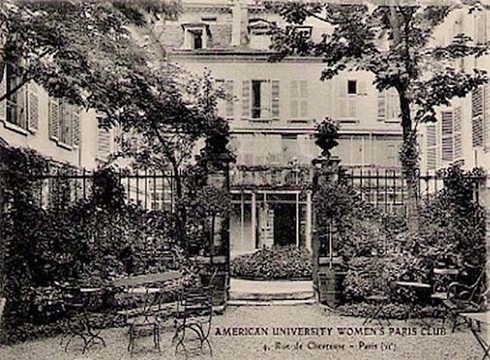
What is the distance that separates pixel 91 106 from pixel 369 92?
1001mm

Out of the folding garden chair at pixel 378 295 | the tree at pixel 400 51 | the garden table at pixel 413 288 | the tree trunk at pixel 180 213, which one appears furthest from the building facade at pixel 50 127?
the garden table at pixel 413 288

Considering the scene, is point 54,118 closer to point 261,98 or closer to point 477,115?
point 261,98

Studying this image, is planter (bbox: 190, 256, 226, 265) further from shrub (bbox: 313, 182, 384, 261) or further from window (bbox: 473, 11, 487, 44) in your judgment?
window (bbox: 473, 11, 487, 44)

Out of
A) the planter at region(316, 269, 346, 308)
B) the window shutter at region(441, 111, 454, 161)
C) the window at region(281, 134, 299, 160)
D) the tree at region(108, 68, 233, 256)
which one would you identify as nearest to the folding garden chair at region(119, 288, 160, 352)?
the tree at region(108, 68, 233, 256)

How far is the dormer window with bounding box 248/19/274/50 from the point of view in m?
3.12

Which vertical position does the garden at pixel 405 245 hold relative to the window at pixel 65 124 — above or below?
below

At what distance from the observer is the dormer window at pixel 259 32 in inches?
123

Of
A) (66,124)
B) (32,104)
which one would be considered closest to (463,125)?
(66,124)

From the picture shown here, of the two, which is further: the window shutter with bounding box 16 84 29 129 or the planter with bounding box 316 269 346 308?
the planter with bounding box 316 269 346 308

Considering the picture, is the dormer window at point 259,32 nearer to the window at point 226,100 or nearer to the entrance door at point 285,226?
the window at point 226,100

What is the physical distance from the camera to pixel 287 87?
3.15 m

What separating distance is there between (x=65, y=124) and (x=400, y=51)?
1235 millimetres

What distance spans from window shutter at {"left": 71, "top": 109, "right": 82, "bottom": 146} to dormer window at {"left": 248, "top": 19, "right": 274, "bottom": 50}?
67 cm

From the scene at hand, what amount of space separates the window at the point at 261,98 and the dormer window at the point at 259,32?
13cm
